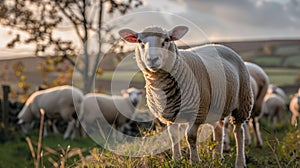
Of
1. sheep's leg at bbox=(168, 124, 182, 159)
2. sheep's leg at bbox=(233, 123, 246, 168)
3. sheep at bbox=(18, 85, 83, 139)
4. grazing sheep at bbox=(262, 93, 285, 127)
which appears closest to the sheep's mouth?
sheep's leg at bbox=(168, 124, 182, 159)

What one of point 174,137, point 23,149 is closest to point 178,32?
point 174,137

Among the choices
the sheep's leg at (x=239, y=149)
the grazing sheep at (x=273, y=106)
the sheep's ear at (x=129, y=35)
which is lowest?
the grazing sheep at (x=273, y=106)

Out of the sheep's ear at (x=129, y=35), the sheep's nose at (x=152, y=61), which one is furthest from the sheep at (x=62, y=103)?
the sheep's nose at (x=152, y=61)

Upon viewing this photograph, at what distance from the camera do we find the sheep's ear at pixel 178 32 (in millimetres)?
4875

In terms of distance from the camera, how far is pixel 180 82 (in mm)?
4887

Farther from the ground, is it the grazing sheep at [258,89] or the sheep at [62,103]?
the grazing sheep at [258,89]

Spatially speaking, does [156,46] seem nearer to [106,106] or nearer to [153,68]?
[153,68]

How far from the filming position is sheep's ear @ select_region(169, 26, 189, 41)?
4.88m

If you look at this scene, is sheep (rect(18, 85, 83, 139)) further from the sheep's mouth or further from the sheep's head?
the sheep's mouth

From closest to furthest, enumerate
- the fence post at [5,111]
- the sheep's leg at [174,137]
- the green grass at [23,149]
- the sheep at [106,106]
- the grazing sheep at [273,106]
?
the sheep's leg at [174,137] → the green grass at [23,149] → the fence post at [5,111] → the sheep at [106,106] → the grazing sheep at [273,106]

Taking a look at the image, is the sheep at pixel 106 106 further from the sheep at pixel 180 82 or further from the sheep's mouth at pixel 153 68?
the sheep's mouth at pixel 153 68

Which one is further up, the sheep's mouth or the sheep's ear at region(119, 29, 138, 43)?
the sheep's ear at region(119, 29, 138, 43)

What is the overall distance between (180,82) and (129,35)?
2.39 feet

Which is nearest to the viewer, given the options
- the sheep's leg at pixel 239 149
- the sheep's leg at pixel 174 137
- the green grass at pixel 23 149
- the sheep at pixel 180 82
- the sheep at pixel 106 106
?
the sheep at pixel 180 82
